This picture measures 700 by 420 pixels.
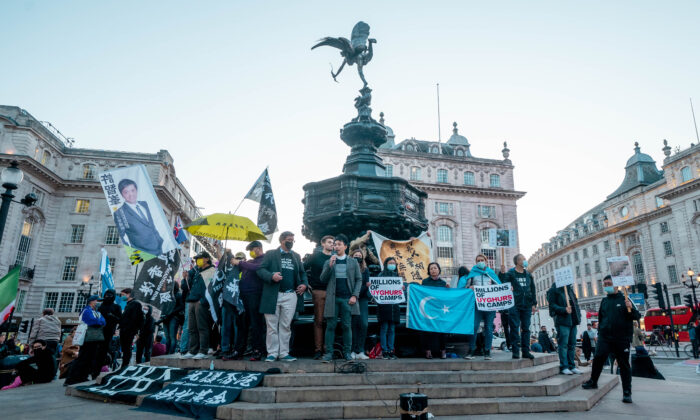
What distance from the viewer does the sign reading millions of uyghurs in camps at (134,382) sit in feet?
20.3

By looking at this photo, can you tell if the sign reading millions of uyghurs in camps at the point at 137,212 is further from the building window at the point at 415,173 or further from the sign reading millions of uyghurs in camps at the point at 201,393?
the building window at the point at 415,173

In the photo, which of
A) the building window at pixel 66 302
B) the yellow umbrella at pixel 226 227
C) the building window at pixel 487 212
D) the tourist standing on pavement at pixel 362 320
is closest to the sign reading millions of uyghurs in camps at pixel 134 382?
the yellow umbrella at pixel 226 227

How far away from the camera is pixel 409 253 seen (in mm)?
10508

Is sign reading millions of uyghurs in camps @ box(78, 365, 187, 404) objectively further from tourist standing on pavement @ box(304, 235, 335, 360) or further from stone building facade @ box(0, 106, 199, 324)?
stone building facade @ box(0, 106, 199, 324)

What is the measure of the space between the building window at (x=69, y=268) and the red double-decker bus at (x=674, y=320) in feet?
178

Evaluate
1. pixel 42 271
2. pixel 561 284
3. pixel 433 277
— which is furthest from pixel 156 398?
pixel 42 271

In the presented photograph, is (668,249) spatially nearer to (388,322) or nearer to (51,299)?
(388,322)

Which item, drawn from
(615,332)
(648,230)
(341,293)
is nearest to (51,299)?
(341,293)

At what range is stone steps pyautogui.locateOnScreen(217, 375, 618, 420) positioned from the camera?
492 centimetres

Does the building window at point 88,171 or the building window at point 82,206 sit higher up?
the building window at point 88,171

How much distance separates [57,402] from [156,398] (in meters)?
1.95

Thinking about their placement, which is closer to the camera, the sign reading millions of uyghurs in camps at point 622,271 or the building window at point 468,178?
the sign reading millions of uyghurs in camps at point 622,271

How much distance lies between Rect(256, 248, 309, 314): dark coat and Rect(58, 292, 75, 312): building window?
42944 mm

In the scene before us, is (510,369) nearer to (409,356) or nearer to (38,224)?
(409,356)
